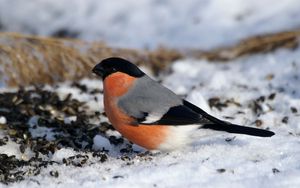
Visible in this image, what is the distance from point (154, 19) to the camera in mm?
6305

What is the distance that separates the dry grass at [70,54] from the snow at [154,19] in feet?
0.40

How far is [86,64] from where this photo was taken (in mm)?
5391

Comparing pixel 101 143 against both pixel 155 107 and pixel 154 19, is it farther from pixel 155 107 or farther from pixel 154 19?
pixel 154 19

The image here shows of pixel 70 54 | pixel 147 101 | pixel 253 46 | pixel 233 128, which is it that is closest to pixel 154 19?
pixel 253 46

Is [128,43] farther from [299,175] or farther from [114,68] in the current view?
[299,175]

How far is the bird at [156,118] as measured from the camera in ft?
11.3

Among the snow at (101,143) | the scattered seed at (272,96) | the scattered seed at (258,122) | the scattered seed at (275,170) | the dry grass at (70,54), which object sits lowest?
the scattered seed at (275,170)

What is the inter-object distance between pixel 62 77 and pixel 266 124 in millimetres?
1884

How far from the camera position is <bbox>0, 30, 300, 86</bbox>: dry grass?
17.0 feet

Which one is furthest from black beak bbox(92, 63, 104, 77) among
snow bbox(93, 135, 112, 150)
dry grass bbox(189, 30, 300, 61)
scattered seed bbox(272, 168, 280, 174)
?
dry grass bbox(189, 30, 300, 61)

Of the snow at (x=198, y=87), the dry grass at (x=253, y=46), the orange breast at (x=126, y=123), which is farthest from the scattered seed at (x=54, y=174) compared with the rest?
the dry grass at (x=253, y=46)

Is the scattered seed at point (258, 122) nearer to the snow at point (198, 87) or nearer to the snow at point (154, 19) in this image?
the snow at point (198, 87)

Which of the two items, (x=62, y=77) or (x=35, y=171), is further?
(x=62, y=77)

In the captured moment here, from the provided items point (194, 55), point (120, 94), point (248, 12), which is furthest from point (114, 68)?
point (248, 12)
